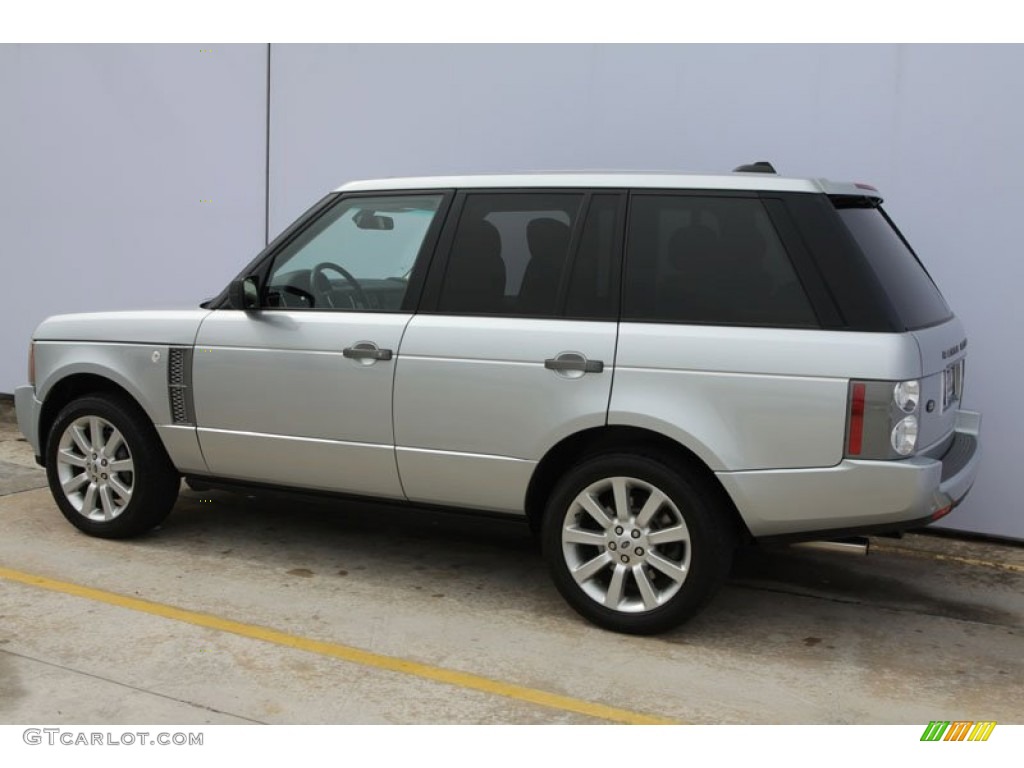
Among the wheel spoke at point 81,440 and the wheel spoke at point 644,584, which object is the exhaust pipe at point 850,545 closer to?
the wheel spoke at point 644,584

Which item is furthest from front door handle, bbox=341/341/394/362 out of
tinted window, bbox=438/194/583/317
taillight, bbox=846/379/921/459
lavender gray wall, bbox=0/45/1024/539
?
lavender gray wall, bbox=0/45/1024/539

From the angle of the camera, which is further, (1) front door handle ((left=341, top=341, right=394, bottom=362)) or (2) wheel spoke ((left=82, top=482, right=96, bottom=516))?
(2) wheel spoke ((left=82, top=482, right=96, bottom=516))

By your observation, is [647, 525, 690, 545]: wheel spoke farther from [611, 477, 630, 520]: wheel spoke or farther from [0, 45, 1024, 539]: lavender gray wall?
[0, 45, 1024, 539]: lavender gray wall

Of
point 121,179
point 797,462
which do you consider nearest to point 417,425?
point 797,462

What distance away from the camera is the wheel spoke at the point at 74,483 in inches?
224

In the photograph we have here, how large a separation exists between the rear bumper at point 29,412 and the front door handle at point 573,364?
9.87 feet

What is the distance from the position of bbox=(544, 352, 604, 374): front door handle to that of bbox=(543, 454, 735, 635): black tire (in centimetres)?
37

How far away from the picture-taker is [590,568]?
4520mm

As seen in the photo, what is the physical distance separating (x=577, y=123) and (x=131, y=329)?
9.77 feet

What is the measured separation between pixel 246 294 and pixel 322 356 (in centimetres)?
53

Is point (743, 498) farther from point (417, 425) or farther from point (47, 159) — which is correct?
point (47, 159)

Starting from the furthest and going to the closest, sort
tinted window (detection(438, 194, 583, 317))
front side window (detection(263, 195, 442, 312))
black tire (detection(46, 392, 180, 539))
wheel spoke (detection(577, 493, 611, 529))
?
black tire (detection(46, 392, 180, 539)), front side window (detection(263, 195, 442, 312)), tinted window (detection(438, 194, 583, 317)), wheel spoke (detection(577, 493, 611, 529))

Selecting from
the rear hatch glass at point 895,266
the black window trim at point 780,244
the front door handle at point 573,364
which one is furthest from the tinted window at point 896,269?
the front door handle at point 573,364

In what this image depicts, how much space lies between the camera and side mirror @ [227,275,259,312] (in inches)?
203
